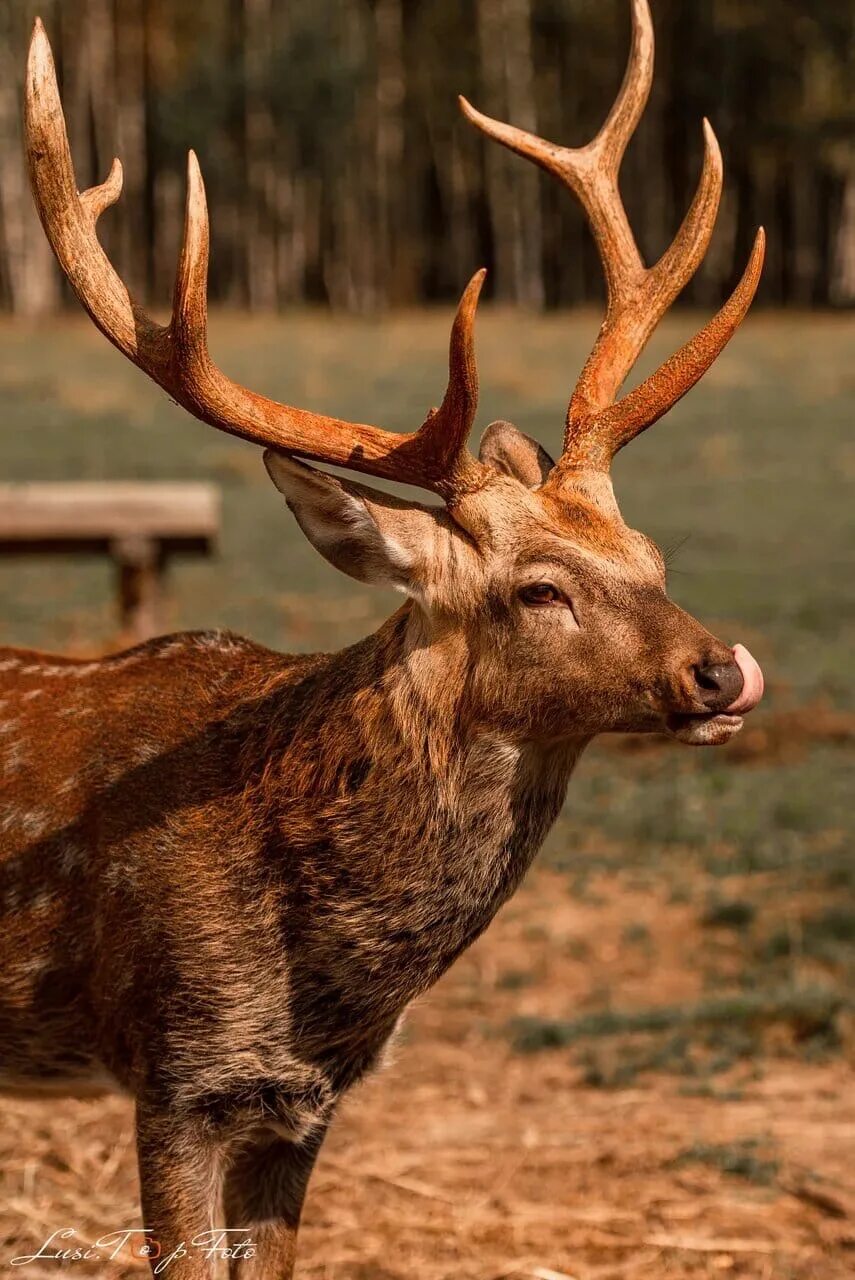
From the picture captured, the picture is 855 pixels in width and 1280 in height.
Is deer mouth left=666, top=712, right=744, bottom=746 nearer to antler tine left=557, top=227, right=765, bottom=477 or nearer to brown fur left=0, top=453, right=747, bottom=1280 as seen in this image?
brown fur left=0, top=453, right=747, bottom=1280

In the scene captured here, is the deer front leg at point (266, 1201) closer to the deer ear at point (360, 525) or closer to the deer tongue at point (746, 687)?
the deer ear at point (360, 525)

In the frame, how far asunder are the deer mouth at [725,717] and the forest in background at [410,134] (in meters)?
37.3

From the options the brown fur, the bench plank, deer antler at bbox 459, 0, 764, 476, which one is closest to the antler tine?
deer antler at bbox 459, 0, 764, 476

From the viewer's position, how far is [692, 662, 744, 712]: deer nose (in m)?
3.34

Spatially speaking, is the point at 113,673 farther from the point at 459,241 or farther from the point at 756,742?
Answer: the point at 459,241

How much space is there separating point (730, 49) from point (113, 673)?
44152 millimetres

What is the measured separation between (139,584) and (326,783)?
21.2ft

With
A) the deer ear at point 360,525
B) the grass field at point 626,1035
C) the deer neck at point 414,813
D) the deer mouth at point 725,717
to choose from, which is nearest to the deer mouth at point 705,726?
the deer mouth at point 725,717

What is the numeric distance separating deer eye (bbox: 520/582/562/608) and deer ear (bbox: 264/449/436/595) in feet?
0.81

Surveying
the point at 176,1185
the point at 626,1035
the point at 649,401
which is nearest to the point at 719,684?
the point at 649,401

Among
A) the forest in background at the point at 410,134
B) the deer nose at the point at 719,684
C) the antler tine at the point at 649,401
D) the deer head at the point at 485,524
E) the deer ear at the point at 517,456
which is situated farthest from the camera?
the forest in background at the point at 410,134

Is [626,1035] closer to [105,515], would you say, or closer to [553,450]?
[105,515]

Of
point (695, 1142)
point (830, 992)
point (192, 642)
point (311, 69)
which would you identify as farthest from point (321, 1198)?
point (311, 69)

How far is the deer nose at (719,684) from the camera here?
11.0ft
